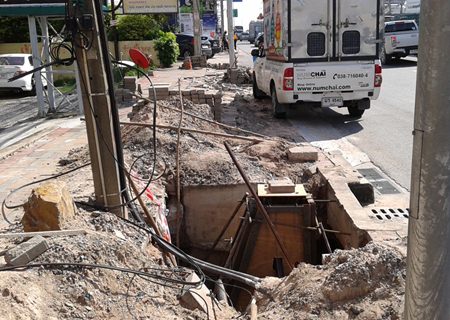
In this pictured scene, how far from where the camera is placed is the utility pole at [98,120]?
4891 mm

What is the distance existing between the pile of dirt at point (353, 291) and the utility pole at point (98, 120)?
200 cm

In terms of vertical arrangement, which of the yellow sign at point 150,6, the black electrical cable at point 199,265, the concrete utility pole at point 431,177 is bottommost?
the black electrical cable at point 199,265

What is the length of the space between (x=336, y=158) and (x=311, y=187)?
1244 mm

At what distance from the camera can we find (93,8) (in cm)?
484

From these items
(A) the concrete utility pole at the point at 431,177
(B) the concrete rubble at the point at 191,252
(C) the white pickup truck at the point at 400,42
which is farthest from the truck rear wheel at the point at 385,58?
(A) the concrete utility pole at the point at 431,177

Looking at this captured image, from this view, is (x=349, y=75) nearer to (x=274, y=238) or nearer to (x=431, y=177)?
(x=274, y=238)

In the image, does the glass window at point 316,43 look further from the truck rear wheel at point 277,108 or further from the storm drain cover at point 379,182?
the storm drain cover at point 379,182

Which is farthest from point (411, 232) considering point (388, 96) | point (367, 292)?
point (388, 96)

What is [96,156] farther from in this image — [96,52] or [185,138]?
[185,138]

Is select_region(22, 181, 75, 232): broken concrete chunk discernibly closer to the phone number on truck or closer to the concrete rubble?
the concrete rubble

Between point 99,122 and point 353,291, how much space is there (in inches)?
110

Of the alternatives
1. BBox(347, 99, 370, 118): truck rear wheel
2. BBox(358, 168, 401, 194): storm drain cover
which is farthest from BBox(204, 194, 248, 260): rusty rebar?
BBox(347, 99, 370, 118): truck rear wheel

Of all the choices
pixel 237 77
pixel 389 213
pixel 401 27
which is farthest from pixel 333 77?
pixel 401 27

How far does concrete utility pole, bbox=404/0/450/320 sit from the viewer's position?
1.88 metres
